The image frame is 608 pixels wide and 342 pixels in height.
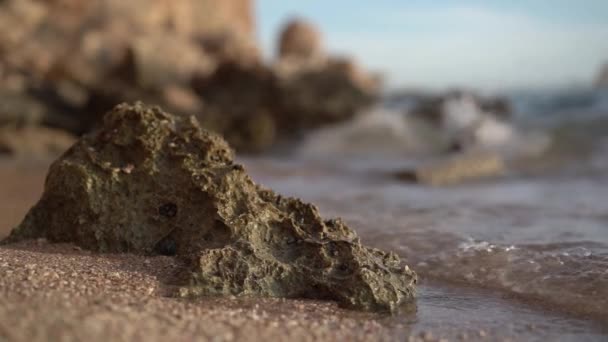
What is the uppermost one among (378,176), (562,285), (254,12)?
(254,12)

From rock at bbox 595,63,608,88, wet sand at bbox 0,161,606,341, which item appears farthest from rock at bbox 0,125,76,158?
rock at bbox 595,63,608,88

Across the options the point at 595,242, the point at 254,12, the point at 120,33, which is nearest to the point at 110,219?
the point at 595,242

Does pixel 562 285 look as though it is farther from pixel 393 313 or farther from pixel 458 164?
pixel 458 164

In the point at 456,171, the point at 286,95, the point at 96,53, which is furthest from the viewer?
the point at 286,95

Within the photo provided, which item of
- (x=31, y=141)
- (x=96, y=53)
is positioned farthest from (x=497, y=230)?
(x=96, y=53)

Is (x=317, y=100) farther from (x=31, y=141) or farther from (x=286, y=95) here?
(x=31, y=141)

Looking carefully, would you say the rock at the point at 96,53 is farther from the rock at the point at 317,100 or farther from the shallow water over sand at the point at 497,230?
the shallow water over sand at the point at 497,230
